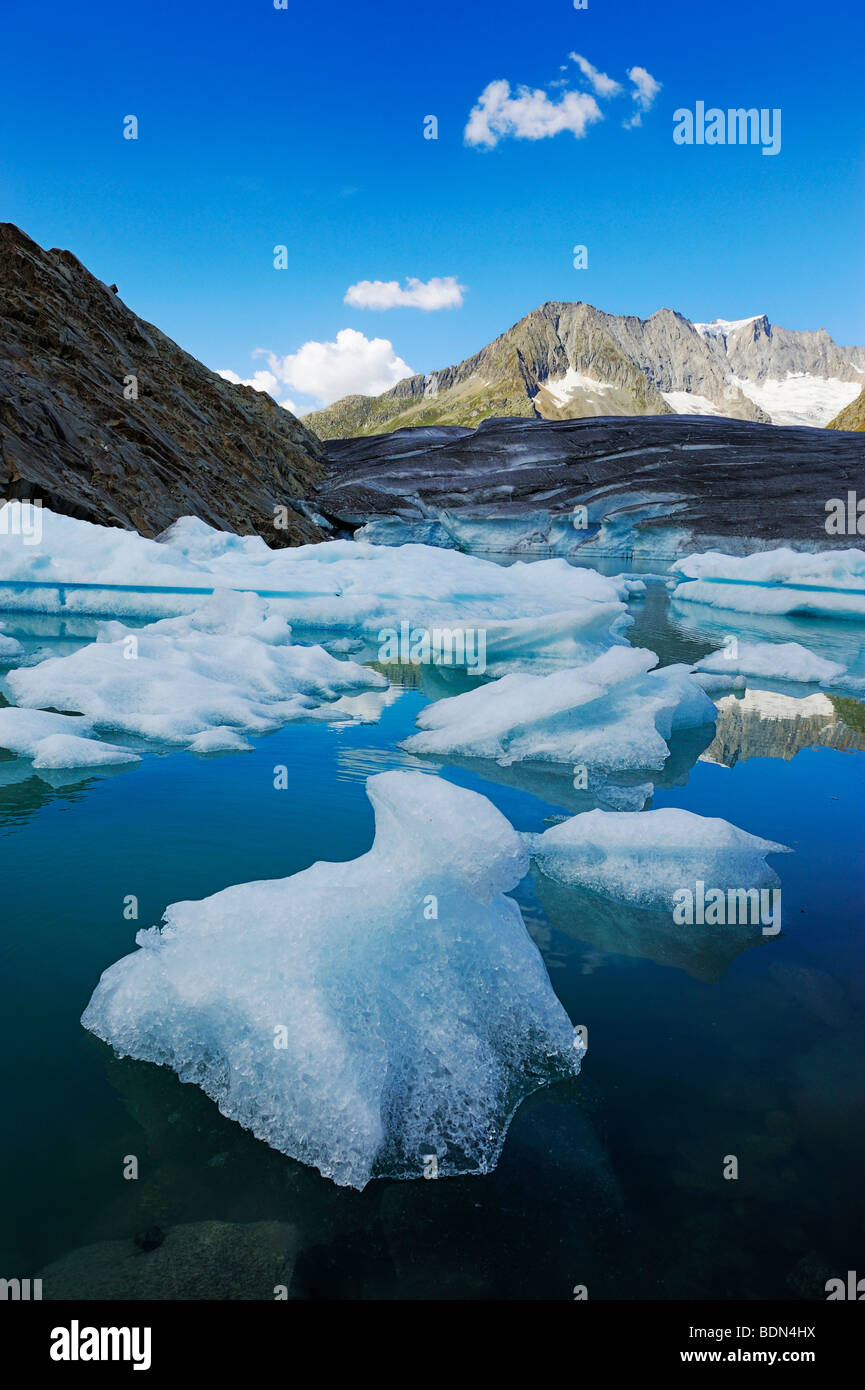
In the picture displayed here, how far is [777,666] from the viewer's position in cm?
1078

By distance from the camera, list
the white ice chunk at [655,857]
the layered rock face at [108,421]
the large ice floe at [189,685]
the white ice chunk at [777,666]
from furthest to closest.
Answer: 1. the layered rock face at [108,421]
2. the white ice chunk at [777,666]
3. the large ice floe at [189,685]
4. the white ice chunk at [655,857]

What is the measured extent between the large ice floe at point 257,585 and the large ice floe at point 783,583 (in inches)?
228

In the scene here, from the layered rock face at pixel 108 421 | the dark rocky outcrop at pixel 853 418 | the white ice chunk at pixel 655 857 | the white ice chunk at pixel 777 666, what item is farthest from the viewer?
the dark rocky outcrop at pixel 853 418

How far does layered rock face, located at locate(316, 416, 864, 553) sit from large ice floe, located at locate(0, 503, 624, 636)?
67.6ft

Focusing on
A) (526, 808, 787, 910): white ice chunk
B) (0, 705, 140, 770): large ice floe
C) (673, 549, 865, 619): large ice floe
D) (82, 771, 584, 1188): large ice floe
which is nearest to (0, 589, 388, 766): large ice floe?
(0, 705, 140, 770): large ice floe

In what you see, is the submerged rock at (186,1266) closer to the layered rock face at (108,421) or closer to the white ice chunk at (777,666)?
the white ice chunk at (777,666)

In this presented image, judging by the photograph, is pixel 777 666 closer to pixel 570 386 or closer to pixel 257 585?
pixel 257 585

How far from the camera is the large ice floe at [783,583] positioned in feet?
68.1

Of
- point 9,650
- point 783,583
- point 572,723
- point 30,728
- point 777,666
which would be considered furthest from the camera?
point 783,583

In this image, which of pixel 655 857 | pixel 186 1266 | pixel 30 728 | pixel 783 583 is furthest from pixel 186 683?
pixel 783 583

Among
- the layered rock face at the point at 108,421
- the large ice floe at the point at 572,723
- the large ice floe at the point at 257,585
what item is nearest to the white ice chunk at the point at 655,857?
the large ice floe at the point at 572,723

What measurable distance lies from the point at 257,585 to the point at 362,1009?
43.8 ft
